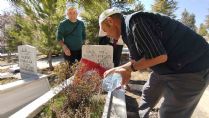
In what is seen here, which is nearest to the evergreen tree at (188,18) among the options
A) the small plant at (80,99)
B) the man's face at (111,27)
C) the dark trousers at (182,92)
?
the small plant at (80,99)

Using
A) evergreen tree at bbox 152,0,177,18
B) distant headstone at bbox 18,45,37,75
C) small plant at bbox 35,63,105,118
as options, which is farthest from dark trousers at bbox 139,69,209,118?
evergreen tree at bbox 152,0,177,18

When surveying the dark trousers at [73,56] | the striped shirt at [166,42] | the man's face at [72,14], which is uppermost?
the man's face at [72,14]

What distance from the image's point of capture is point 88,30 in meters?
15.4

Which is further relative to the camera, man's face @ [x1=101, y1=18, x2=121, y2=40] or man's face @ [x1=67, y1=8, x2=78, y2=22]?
man's face @ [x1=67, y1=8, x2=78, y2=22]

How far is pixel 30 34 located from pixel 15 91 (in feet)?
22.2

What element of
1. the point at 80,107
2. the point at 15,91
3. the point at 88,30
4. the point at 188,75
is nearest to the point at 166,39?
the point at 188,75

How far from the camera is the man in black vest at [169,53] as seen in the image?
2.63m

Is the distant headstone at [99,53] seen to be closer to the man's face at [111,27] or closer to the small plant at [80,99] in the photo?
the small plant at [80,99]

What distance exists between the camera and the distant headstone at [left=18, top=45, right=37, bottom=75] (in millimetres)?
6685

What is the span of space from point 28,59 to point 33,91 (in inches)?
28.7

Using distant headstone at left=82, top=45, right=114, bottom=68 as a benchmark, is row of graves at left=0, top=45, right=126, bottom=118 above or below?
below

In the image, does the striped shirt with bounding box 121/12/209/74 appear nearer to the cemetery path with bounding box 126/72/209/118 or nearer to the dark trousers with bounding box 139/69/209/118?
the dark trousers with bounding box 139/69/209/118

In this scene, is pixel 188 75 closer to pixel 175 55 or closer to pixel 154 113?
pixel 175 55

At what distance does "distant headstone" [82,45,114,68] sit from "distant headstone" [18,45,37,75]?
108 cm
